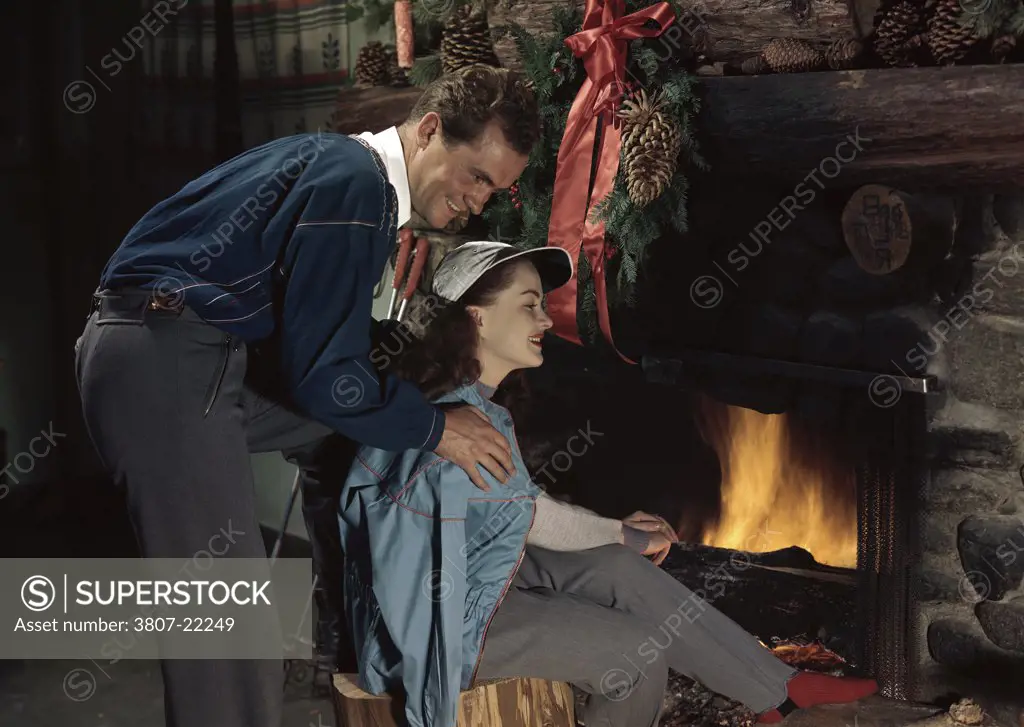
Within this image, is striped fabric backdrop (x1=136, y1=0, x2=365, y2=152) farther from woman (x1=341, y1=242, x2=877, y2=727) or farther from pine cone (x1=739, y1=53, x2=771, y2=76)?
woman (x1=341, y1=242, x2=877, y2=727)

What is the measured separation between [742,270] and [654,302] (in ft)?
0.93

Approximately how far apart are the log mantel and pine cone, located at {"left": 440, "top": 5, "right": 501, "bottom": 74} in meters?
0.73

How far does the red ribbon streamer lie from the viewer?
3.12 meters

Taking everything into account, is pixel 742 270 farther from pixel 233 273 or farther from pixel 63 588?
pixel 63 588

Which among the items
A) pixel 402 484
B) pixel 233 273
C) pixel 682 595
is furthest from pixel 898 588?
pixel 233 273

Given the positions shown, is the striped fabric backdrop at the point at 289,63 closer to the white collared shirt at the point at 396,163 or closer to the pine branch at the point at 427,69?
the pine branch at the point at 427,69

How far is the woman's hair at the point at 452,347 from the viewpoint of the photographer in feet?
8.73

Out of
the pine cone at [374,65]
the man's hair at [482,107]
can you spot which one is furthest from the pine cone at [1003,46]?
the pine cone at [374,65]

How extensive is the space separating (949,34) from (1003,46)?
0.38 ft

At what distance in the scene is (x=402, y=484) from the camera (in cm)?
252

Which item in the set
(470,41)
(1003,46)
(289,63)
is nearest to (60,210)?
(289,63)

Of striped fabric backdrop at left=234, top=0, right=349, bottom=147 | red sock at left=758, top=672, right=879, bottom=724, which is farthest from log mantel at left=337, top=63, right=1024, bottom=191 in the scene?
striped fabric backdrop at left=234, top=0, right=349, bottom=147

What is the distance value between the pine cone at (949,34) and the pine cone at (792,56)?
0.30 metres

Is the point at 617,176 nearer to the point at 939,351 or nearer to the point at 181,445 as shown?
the point at 939,351
